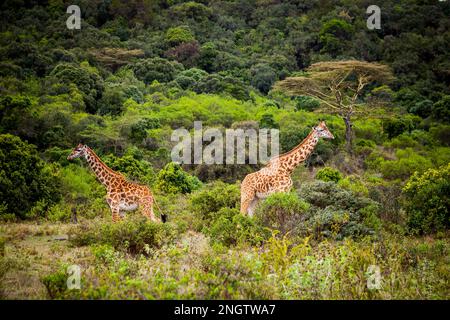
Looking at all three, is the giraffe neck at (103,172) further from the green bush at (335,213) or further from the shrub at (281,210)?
the green bush at (335,213)

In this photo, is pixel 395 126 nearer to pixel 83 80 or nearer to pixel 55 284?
pixel 83 80

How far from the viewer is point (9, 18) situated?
44.1 metres

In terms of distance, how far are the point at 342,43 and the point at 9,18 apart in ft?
92.0

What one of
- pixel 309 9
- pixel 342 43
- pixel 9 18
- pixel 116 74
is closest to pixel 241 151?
pixel 116 74

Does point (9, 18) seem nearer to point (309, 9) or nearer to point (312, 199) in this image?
point (309, 9)

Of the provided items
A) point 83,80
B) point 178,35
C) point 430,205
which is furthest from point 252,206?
point 178,35

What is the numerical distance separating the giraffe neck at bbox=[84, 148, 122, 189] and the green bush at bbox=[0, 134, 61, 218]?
8.97 ft

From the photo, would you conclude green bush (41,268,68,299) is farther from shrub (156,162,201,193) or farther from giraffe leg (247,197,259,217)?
shrub (156,162,201,193)

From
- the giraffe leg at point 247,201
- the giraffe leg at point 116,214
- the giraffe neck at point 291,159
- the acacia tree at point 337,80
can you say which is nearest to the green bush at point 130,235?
the giraffe leg at point 116,214

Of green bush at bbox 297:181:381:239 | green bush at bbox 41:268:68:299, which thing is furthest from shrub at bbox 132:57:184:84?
green bush at bbox 41:268:68:299

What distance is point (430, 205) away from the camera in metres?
11.5

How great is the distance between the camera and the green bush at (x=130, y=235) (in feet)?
29.7

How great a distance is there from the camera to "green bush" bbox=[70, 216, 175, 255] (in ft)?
29.7
